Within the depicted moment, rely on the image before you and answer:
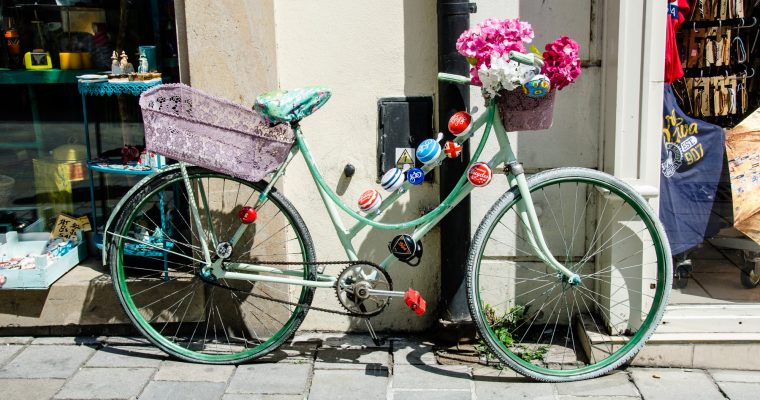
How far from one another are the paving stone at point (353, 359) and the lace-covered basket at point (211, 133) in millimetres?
1040

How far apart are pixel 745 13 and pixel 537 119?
161 cm

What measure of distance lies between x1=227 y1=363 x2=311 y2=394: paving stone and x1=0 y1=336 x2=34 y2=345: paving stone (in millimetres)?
1227

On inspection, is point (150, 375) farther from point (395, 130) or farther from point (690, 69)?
point (690, 69)

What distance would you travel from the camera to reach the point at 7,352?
4586mm

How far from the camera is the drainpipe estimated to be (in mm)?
4309

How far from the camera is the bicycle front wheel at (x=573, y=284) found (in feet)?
13.7

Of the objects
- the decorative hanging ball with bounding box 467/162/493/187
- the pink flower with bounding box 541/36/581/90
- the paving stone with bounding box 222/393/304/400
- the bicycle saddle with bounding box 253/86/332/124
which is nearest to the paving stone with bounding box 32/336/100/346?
the paving stone with bounding box 222/393/304/400

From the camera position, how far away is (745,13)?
4.76 meters

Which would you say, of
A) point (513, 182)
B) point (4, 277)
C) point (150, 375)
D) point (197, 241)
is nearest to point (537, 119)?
point (513, 182)

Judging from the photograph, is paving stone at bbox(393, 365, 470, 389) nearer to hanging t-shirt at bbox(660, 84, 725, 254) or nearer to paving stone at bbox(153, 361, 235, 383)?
paving stone at bbox(153, 361, 235, 383)

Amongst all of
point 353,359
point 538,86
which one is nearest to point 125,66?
point 353,359

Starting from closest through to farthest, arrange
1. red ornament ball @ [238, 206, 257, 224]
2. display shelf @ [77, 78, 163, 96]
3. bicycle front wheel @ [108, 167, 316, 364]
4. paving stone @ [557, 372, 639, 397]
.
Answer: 1. paving stone @ [557, 372, 639, 397]
2. red ornament ball @ [238, 206, 257, 224]
3. bicycle front wheel @ [108, 167, 316, 364]
4. display shelf @ [77, 78, 163, 96]

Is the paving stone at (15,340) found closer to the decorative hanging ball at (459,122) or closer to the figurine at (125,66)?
the figurine at (125,66)

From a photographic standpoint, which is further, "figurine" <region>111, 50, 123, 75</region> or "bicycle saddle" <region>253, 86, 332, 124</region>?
"figurine" <region>111, 50, 123, 75</region>
